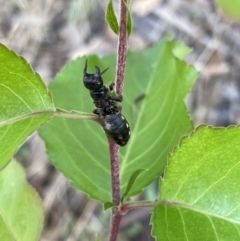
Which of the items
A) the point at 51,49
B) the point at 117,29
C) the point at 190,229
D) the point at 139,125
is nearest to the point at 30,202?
the point at 139,125

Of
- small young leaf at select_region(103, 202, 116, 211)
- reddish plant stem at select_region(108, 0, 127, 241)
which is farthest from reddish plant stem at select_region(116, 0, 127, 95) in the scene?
small young leaf at select_region(103, 202, 116, 211)

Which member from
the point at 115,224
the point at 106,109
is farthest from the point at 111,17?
the point at 115,224

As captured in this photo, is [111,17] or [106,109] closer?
[111,17]

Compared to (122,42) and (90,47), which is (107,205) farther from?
(90,47)

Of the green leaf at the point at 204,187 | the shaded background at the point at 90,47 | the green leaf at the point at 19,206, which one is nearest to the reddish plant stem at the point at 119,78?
the green leaf at the point at 204,187

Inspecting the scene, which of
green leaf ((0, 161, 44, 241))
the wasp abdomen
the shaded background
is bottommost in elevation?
the shaded background

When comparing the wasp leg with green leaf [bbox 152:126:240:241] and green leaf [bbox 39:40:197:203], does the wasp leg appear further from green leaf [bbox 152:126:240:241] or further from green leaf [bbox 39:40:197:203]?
green leaf [bbox 152:126:240:241]

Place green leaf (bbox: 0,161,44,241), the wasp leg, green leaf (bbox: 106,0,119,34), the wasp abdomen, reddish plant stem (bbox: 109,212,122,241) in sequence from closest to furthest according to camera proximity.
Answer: green leaf (bbox: 106,0,119,34) → the wasp abdomen → reddish plant stem (bbox: 109,212,122,241) → green leaf (bbox: 0,161,44,241) → the wasp leg
